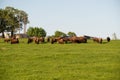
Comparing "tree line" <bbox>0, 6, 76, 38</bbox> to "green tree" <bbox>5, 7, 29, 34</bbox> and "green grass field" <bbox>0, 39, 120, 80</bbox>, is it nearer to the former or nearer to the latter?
"green tree" <bbox>5, 7, 29, 34</bbox>

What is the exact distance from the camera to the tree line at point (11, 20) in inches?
3509

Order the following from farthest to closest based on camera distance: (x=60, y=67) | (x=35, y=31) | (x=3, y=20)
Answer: (x=35, y=31) < (x=3, y=20) < (x=60, y=67)

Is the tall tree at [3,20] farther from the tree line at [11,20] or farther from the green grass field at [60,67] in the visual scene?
the green grass field at [60,67]

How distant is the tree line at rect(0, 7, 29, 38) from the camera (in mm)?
89137

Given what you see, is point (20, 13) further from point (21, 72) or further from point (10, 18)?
point (21, 72)

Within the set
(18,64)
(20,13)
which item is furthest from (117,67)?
(20,13)

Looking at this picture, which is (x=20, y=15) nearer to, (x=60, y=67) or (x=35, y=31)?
(x=35, y=31)

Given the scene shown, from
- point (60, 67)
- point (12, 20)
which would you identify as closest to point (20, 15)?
point (12, 20)

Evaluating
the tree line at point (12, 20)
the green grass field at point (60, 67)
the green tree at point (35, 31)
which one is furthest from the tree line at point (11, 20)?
the green grass field at point (60, 67)

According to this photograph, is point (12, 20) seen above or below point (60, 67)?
above

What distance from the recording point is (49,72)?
653 inches

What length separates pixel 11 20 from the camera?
90812mm

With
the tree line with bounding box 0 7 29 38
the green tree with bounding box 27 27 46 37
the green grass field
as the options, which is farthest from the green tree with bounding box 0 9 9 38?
the green grass field

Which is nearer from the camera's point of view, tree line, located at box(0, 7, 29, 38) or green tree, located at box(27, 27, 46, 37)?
tree line, located at box(0, 7, 29, 38)
